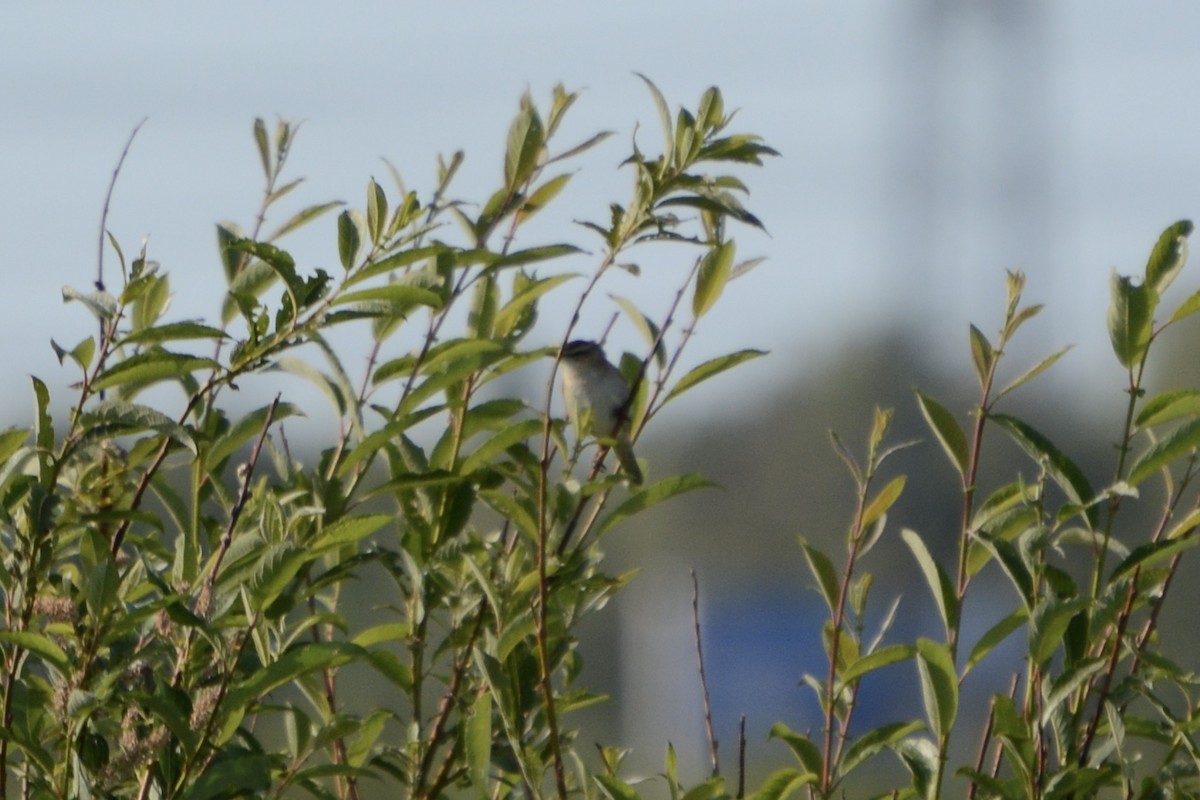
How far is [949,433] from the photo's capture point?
2289mm

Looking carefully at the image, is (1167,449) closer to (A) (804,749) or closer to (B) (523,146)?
(A) (804,749)

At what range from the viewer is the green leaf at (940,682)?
2004mm

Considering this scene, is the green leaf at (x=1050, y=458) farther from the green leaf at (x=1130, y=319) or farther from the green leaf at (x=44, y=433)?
the green leaf at (x=44, y=433)

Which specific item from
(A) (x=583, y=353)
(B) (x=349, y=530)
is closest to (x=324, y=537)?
(B) (x=349, y=530)

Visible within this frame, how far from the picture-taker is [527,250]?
216 cm

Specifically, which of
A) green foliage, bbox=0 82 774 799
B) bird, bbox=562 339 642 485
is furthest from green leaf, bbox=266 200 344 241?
bird, bbox=562 339 642 485

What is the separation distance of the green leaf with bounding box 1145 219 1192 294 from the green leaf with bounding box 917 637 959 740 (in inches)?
24.2

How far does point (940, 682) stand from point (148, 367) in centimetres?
107

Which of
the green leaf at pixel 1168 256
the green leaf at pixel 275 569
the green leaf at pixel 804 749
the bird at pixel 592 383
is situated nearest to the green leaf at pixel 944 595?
the green leaf at pixel 804 749

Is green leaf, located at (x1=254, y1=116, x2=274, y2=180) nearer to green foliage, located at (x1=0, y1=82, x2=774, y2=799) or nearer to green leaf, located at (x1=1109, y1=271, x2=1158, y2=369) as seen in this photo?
green foliage, located at (x1=0, y1=82, x2=774, y2=799)

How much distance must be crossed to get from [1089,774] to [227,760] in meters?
1.06

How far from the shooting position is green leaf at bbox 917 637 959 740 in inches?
78.9

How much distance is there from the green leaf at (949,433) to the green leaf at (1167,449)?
0.83ft

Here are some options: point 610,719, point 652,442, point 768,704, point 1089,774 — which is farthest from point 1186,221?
point 652,442
